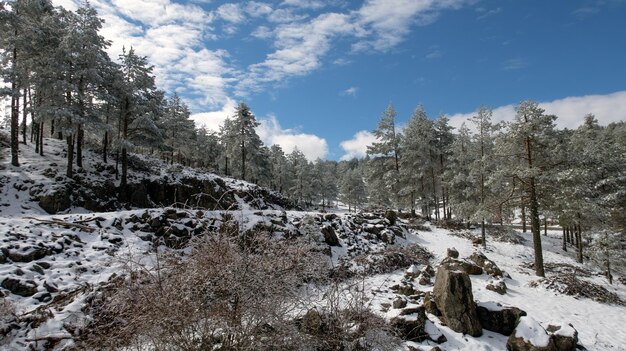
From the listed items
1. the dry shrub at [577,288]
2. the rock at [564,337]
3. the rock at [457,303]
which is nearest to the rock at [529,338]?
the rock at [564,337]

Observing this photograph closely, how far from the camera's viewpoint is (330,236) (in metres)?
17.1

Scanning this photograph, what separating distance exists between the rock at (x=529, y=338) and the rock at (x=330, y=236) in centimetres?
974

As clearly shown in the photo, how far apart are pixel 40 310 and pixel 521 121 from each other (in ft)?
73.1

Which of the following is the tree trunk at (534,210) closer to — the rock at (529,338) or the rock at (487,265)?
the rock at (487,265)

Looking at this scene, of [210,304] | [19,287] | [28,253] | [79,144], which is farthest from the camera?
[79,144]

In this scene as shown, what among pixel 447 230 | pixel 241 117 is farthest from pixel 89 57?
pixel 447 230

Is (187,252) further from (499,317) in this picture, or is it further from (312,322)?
(499,317)

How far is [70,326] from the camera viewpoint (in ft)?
23.9

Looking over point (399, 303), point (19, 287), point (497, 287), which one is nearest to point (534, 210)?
point (497, 287)

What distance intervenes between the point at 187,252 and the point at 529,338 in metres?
Result: 8.61

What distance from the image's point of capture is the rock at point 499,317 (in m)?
9.03

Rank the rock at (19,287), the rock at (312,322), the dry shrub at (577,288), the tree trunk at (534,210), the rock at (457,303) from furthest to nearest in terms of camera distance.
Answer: the tree trunk at (534,210), the dry shrub at (577,288), the rock at (457,303), the rock at (19,287), the rock at (312,322)

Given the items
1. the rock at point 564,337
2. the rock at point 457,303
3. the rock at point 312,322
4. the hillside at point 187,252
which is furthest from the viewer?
the rock at point 457,303

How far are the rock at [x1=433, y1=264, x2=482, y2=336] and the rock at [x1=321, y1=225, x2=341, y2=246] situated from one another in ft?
25.7
